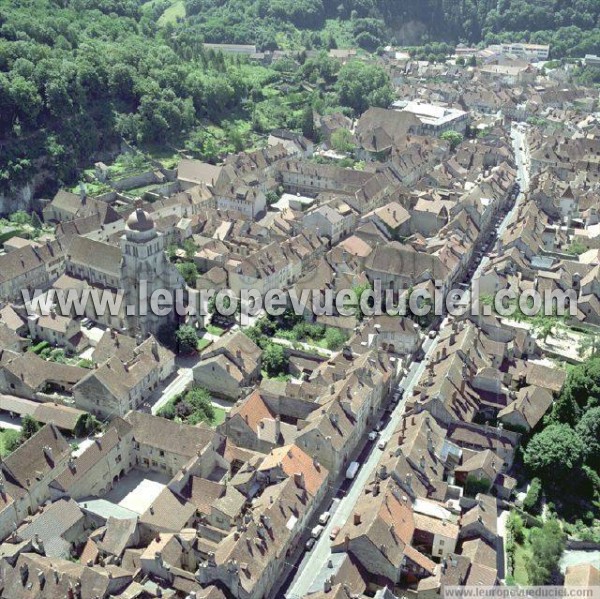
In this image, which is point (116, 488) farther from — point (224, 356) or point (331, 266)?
point (331, 266)

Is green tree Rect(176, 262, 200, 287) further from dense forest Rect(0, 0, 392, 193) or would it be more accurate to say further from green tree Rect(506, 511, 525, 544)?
green tree Rect(506, 511, 525, 544)

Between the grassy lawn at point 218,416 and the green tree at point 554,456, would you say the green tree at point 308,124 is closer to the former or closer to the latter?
the grassy lawn at point 218,416

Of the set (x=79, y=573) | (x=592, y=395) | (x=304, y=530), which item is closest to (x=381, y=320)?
(x=592, y=395)

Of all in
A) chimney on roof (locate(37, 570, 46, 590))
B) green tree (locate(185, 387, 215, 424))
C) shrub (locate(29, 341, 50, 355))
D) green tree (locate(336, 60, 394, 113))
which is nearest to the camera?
chimney on roof (locate(37, 570, 46, 590))

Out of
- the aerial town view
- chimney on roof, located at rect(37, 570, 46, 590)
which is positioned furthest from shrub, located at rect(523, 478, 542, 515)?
chimney on roof, located at rect(37, 570, 46, 590)

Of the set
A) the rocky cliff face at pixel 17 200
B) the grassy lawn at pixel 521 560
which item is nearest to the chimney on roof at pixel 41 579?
the grassy lawn at pixel 521 560

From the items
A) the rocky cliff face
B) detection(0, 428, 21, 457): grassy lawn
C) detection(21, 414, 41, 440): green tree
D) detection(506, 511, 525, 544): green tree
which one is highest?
the rocky cliff face

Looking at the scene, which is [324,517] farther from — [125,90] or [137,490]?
[125,90]
